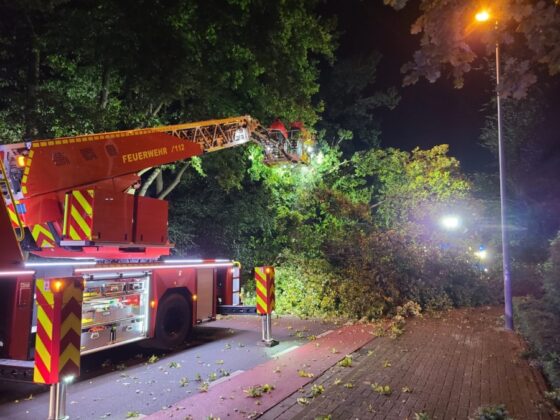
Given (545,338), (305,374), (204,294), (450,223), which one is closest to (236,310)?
(204,294)

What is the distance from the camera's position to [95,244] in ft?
23.9

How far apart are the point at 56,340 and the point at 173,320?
4.08 metres

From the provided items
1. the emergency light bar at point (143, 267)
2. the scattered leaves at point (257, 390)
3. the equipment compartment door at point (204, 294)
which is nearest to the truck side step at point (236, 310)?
the equipment compartment door at point (204, 294)

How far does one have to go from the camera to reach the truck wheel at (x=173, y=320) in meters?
8.40

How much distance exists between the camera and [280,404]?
18.0 ft

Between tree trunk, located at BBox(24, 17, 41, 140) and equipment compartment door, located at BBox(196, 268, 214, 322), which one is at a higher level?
tree trunk, located at BBox(24, 17, 41, 140)

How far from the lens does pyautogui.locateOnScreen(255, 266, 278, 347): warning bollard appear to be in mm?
9188

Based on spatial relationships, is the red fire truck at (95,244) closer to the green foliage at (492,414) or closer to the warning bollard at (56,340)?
the warning bollard at (56,340)

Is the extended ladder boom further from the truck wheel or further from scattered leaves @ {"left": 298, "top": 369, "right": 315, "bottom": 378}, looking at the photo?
scattered leaves @ {"left": 298, "top": 369, "right": 315, "bottom": 378}

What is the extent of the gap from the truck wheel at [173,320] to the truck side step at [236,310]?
1.13m

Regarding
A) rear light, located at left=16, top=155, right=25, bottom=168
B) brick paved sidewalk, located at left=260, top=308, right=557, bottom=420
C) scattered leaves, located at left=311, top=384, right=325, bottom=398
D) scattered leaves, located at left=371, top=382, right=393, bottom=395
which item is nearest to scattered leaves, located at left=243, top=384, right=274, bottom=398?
brick paved sidewalk, located at left=260, top=308, right=557, bottom=420

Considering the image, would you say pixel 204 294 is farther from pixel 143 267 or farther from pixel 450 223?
pixel 450 223

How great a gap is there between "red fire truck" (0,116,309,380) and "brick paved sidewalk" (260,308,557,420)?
3.37 m

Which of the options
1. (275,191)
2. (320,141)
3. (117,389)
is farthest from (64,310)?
(320,141)
